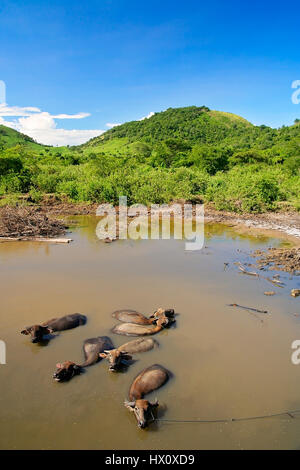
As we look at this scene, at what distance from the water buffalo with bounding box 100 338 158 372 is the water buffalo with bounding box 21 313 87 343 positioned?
1.11 metres

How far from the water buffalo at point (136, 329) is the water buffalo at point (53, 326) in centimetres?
72

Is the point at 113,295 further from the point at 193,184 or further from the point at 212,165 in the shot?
the point at 212,165

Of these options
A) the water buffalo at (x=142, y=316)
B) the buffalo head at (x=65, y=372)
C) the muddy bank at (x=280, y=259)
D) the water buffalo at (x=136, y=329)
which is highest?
the muddy bank at (x=280, y=259)

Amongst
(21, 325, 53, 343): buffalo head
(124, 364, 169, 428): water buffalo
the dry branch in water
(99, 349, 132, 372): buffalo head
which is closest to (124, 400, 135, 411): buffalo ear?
(124, 364, 169, 428): water buffalo

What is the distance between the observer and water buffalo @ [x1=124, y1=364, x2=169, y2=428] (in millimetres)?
3500

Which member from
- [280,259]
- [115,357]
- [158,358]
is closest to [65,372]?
[115,357]

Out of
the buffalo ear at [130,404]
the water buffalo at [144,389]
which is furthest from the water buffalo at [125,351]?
the buffalo ear at [130,404]

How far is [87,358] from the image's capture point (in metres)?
4.61

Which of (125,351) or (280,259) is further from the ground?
(280,259)

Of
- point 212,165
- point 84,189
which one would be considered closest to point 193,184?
point 84,189

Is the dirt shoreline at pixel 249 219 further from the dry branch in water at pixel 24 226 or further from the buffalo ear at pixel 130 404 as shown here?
the buffalo ear at pixel 130 404

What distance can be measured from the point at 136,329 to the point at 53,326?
1.44 meters

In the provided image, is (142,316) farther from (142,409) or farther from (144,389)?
(142,409)

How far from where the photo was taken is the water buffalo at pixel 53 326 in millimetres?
5023
